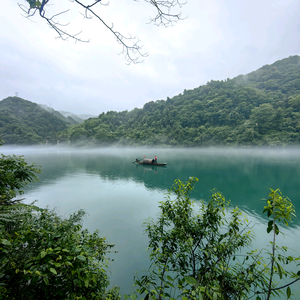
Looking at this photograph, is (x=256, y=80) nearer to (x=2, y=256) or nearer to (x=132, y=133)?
(x=132, y=133)

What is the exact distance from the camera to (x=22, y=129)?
6662 cm

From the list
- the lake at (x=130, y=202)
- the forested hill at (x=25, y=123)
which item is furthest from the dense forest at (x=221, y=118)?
the lake at (x=130, y=202)

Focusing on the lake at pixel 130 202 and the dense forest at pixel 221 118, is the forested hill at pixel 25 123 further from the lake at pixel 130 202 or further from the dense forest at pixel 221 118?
the lake at pixel 130 202

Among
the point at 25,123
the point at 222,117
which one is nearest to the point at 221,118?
the point at 222,117

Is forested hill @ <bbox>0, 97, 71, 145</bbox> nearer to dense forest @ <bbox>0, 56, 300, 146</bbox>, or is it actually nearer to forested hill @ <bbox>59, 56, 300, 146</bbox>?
dense forest @ <bbox>0, 56, 300, 146</bbox>

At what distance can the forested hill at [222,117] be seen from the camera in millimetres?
50000

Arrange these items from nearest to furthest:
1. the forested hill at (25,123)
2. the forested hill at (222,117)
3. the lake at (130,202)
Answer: the lake at (130,202), the forested hill at (222,117), the forested hill at (25,123)

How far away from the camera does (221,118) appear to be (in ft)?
207

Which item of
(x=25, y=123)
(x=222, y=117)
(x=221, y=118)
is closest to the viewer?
(x=222, y=117)

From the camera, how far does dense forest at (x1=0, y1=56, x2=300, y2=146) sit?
50.0 meters

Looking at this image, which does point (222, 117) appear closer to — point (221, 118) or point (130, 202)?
point (221, 118)

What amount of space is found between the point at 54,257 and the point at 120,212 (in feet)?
25.6

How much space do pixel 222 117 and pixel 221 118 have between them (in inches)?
21.6

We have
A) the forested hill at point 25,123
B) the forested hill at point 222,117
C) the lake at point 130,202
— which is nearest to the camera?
the lake at point 130,202
